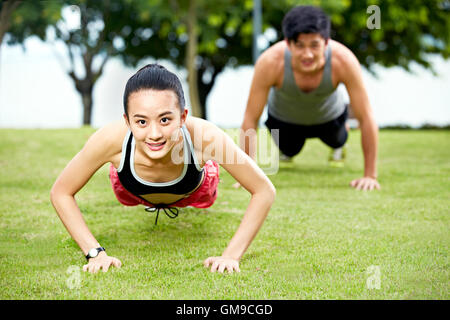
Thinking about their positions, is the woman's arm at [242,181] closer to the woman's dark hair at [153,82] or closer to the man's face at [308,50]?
the woman's dark hair at [153,82]

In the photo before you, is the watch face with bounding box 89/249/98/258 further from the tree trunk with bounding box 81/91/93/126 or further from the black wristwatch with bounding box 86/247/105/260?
the tree trunk with bounding box 81/91/93/126

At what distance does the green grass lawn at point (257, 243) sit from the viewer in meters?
2.60

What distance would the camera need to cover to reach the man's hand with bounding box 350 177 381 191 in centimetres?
530

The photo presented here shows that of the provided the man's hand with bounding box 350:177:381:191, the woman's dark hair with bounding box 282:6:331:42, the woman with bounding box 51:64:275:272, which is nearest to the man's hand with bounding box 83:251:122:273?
the woman with bounding box 51:64:275:272

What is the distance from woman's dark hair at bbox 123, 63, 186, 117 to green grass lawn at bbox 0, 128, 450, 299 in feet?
3.10

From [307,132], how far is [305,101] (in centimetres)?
64

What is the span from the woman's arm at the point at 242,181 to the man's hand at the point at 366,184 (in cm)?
256

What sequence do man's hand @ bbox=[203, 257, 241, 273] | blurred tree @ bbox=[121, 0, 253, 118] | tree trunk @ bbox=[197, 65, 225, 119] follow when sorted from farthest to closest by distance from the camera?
tree trunk @ bbox=[197, 65, 225, 119]
blurred tree @ bbox=[121, 0, 253, 118]
man's hand @ bbox=[203, 257, 241, 273]

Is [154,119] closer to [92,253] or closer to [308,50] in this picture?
[92,253]

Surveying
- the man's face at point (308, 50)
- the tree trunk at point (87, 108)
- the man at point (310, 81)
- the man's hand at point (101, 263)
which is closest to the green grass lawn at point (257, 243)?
the man's hand at point (101, 263)

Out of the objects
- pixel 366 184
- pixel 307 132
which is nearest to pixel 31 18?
pixel 307 132
